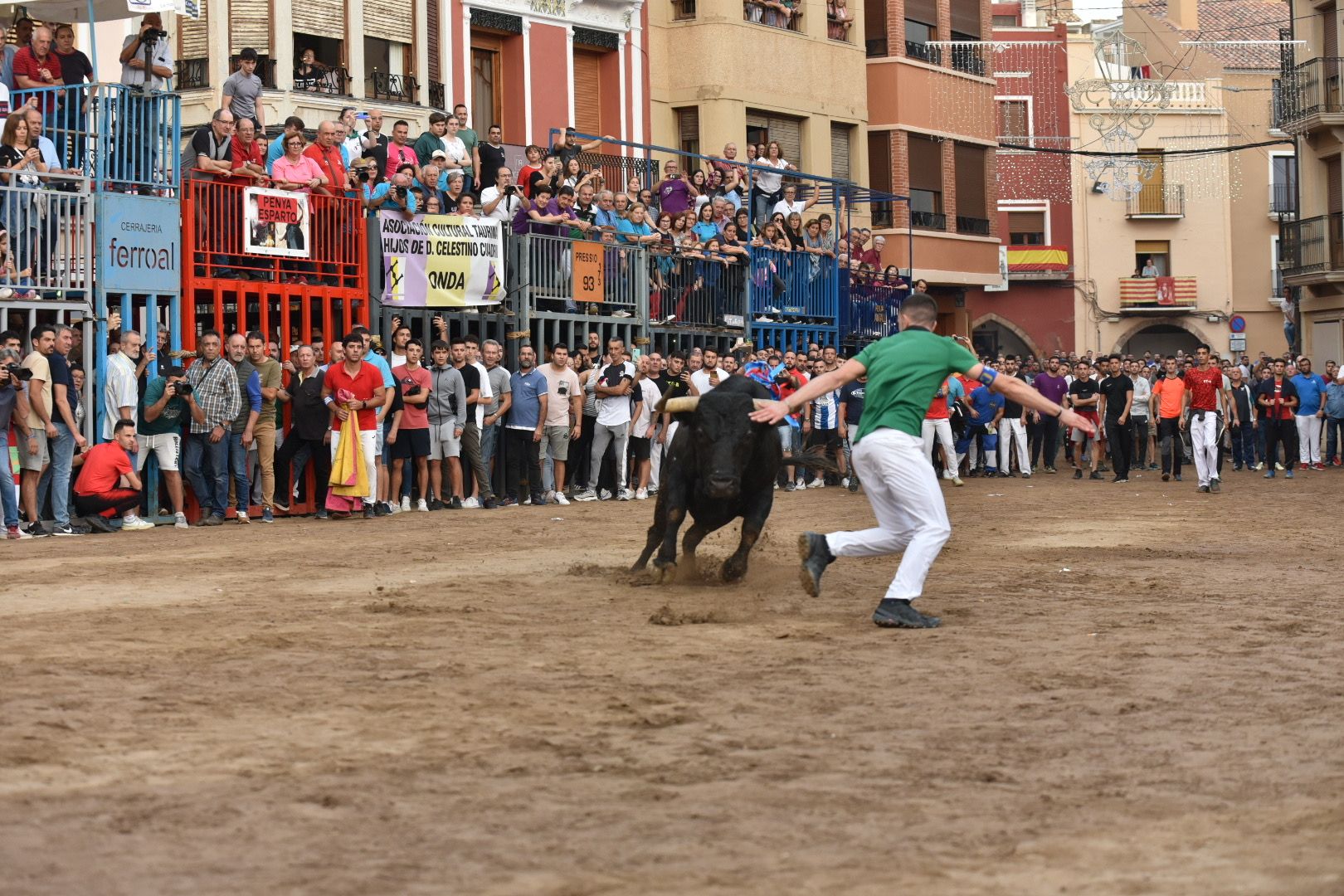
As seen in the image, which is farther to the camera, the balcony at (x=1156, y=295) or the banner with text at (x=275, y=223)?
the balcony at (x=1156, y=295)

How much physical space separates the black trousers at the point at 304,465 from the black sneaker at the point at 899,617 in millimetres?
10777

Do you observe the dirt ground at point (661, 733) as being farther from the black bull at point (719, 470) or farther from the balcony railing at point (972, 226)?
the balcony railing at point (972, 226)

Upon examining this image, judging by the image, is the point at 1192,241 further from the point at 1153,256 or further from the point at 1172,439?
the point at 1172,439

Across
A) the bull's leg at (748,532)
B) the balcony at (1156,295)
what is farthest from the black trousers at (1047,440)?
the balcony at (1156,295)

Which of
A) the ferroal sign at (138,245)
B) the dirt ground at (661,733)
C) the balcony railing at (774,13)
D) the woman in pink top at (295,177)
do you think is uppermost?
the balcony railing at (774,13)

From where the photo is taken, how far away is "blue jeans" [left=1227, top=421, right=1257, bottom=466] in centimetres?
3528

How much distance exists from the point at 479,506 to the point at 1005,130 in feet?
140

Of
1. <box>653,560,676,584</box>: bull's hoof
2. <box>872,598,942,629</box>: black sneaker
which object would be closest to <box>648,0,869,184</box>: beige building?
<box>653,560,676,584</box>: bull's hoof

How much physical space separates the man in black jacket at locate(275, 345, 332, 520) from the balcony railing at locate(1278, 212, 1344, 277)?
32.9m

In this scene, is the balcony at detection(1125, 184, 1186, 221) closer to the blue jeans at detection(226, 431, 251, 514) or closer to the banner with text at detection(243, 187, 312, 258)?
the banner with text at detection(243, 187, 312, 258)

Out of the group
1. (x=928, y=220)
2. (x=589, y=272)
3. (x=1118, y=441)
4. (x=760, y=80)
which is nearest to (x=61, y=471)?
(x=589, y=272)

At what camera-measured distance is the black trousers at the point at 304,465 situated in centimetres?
2070

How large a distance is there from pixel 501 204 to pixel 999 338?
136 ft

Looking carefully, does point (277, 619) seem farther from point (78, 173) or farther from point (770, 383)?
point (770, 383)
